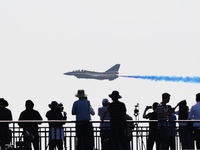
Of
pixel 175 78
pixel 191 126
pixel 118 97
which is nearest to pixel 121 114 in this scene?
pixel 118 97

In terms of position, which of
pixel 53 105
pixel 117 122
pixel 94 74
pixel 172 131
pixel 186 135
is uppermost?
pixel 94 74

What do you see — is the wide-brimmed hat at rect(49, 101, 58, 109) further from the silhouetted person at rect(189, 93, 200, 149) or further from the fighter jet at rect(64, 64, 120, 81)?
the fighter jet at rect(64, 64, 120, 81)

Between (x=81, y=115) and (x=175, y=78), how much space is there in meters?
72.2

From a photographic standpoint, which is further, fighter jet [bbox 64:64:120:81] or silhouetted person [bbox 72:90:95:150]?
fighter jet [bbox 64:64:120:81]

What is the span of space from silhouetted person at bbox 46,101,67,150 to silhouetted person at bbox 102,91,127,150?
5.67 ft

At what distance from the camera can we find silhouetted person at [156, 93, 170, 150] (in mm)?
31469

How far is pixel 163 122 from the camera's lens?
1236 inches

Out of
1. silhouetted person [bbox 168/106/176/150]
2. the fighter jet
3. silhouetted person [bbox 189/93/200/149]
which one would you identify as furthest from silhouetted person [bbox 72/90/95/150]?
the fighter jet

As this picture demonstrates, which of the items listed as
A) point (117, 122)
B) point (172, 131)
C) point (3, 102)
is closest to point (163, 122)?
point (172, 131)

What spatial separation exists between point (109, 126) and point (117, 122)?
30cm

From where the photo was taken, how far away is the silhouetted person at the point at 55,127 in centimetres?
3042

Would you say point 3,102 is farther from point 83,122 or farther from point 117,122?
point 117,122

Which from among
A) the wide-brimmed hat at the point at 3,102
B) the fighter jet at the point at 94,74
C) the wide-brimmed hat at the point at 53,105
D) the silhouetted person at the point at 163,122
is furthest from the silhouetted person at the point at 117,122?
the fighter jet at the point at 94,74

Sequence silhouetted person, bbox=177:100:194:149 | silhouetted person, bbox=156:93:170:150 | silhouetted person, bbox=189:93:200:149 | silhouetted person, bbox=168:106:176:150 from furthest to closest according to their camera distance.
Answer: silhouetted person, bbox=189:93:200:149 → silhouetted person, bbox=177:100:194:149 → silhouetted person, bbox=168:106:176:150 → silhouetted person, bbox=156:93:170:150
